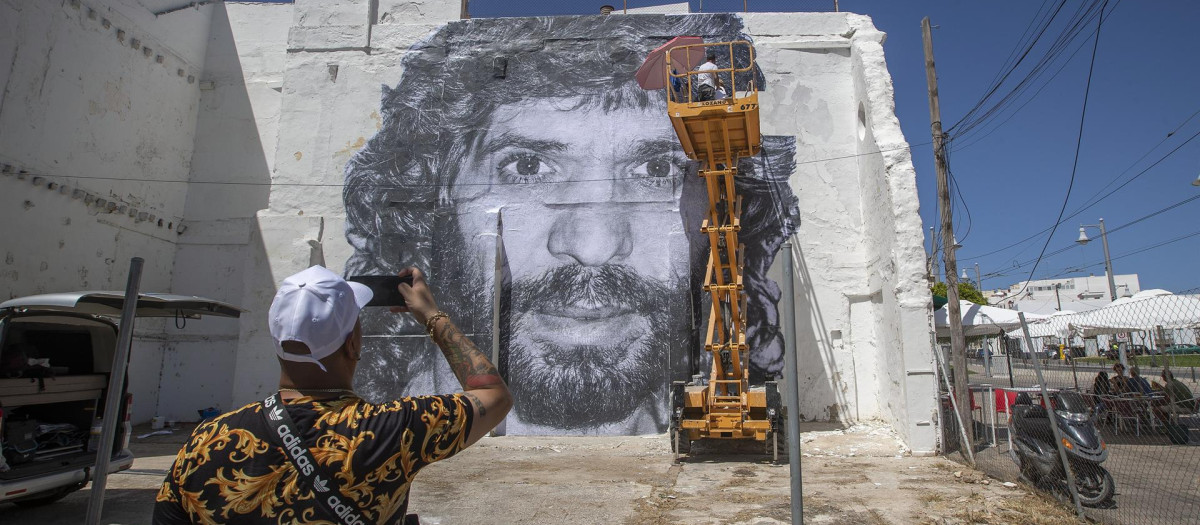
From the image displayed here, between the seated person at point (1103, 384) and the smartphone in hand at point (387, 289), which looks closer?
the smartphone in hand at point (387, 289)

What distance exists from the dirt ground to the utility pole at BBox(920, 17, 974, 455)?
2.99ft

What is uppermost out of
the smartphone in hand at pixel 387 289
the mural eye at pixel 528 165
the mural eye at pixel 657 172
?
the mural eye at pixel 528 165

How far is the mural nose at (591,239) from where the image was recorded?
12.6 m

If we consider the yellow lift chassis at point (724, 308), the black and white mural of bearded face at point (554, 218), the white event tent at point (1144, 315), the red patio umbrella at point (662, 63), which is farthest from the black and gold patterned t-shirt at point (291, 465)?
the white event tent at point (1144, 315)

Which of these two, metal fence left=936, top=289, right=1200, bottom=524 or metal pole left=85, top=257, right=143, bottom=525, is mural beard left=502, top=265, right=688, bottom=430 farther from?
metal pole left=85, top=257, right=143, bottom=525

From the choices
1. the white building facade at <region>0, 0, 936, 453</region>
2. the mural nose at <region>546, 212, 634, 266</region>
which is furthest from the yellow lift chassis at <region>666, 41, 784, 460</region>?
the white building facade at <region>0, 0, 936, 453</region>

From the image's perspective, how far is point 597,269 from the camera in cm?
1262

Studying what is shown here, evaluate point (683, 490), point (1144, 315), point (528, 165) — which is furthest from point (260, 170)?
point (1144, 315)

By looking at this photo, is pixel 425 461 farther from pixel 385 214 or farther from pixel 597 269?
pixel 385 214

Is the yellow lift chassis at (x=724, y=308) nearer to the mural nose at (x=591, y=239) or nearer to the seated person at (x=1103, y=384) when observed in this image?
the mural nose at (x=591, y=239)

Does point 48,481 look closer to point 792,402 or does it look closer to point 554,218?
point 792,402

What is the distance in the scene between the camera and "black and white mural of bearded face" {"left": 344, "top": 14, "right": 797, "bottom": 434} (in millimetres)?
12227

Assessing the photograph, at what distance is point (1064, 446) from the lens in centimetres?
626

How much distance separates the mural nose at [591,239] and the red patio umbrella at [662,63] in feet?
9.33
